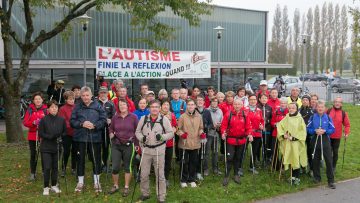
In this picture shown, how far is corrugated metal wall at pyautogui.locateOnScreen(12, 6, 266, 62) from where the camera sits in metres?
18.0

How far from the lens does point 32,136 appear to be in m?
7.80

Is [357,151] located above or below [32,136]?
below

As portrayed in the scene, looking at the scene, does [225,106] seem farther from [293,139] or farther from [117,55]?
[117,55]

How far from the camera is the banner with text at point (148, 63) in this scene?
13.7m

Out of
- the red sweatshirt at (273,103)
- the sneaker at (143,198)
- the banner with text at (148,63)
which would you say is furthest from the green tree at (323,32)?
the sneaker at (143,198)

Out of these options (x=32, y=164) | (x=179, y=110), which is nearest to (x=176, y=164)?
(x=179, y=110)

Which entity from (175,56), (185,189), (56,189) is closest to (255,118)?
(185,189)

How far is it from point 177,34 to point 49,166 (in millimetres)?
16056

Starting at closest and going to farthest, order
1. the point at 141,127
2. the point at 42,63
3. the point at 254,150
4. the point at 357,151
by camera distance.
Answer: the point at 141,127 → the point at 254,150 → the point at 357,151 → the point at 42,63

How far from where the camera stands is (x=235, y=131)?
7855 millimetres

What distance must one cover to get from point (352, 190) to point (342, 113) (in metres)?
1.78

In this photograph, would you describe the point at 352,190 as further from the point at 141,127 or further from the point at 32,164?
the point at 32,164

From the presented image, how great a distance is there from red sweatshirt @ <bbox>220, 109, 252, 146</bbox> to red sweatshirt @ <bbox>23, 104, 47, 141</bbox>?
368cm

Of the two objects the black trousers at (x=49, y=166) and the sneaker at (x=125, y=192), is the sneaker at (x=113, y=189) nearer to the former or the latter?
the sneaker at (x=125, y=192)
